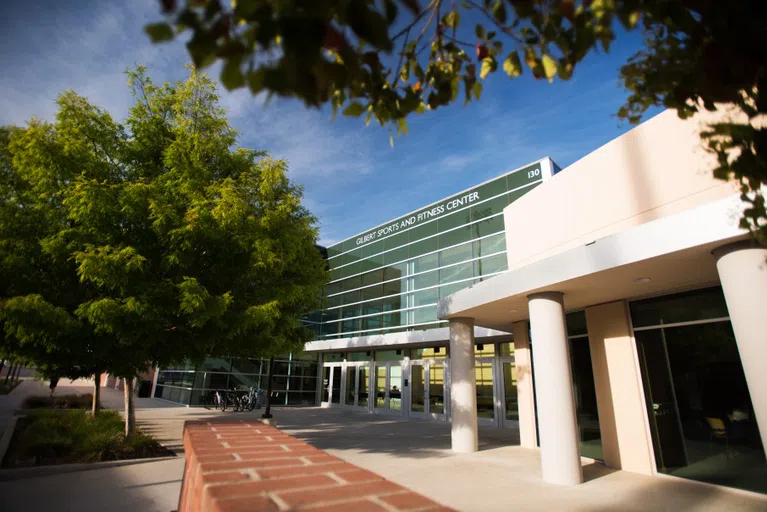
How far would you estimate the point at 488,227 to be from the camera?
1884 cm

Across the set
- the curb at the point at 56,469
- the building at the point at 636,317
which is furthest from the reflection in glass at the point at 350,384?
the curb at the point at 56,469

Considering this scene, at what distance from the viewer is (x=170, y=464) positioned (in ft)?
26.0

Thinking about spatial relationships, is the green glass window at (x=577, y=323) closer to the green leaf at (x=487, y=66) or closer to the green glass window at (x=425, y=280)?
the green leaf at (x=487, y=66)

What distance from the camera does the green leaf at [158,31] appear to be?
1.26m

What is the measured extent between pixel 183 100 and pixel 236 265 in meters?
4.21

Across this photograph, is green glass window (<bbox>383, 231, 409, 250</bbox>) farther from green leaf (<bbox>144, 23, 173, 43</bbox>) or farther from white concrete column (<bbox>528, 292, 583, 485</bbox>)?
green leaf (<bbox>144, 23, 173, 43</bbox>)

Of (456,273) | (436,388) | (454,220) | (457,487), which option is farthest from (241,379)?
(457,487)

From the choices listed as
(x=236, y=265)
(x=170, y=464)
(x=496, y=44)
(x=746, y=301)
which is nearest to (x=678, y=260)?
(x=746, y=301)

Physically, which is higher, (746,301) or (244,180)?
(244,180)

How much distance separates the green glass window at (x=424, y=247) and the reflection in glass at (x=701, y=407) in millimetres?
13485

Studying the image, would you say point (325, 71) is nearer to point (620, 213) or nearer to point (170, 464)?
point (620, 213)

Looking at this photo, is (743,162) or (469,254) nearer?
(743,162)

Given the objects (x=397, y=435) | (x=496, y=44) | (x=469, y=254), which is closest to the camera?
(x=496, y=44)

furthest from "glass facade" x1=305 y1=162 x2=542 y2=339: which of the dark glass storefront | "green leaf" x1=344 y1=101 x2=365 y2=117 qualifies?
"green leaf" x1=344 y1=101 x2=365 y2=117
